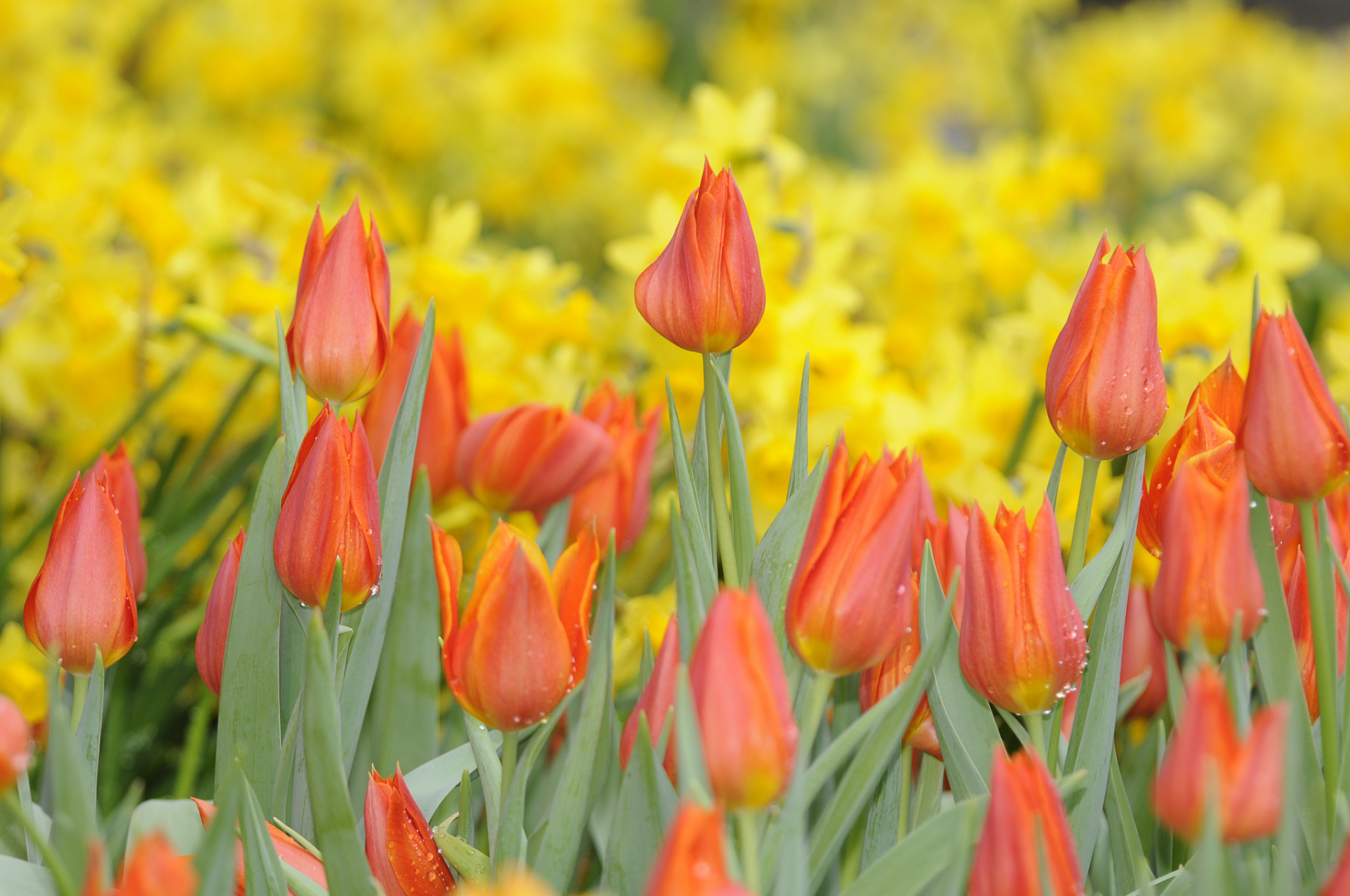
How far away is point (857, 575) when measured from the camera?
43 centimetres

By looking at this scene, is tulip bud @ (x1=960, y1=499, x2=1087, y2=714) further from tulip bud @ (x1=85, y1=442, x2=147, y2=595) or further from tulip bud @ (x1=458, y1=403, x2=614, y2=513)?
tulip bud @ (x1=85, y1=442, x2=147, y2=595)

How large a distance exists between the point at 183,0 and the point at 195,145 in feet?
1.43

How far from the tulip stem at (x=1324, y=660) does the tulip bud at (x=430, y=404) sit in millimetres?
445

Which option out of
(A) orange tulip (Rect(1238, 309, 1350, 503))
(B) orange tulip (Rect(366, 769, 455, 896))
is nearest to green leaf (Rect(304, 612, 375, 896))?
(B) orange tulip (Rect(366, 769, 455, 896))

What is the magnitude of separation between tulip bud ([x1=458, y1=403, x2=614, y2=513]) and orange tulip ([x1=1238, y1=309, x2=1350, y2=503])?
0.33 meters

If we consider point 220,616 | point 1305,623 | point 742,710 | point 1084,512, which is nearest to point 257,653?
point 220,616

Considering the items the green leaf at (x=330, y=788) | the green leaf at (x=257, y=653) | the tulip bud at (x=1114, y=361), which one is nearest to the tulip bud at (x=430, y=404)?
the green leaf at (x=257, y=653)

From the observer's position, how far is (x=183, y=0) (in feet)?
7.70

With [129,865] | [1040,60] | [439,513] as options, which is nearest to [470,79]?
[1040,60]

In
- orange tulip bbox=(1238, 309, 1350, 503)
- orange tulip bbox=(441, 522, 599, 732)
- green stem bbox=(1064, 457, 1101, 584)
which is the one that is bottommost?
orange tulip bbox=(441, 522, 599, 732)

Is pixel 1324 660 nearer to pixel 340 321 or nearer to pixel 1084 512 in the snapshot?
pixel 1084 512

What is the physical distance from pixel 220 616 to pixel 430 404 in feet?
0.59

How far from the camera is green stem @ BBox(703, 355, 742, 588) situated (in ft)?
1.69

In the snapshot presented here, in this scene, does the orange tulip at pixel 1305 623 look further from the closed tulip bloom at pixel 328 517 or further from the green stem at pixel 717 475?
the closed tulip bloom at pixel 328 517
